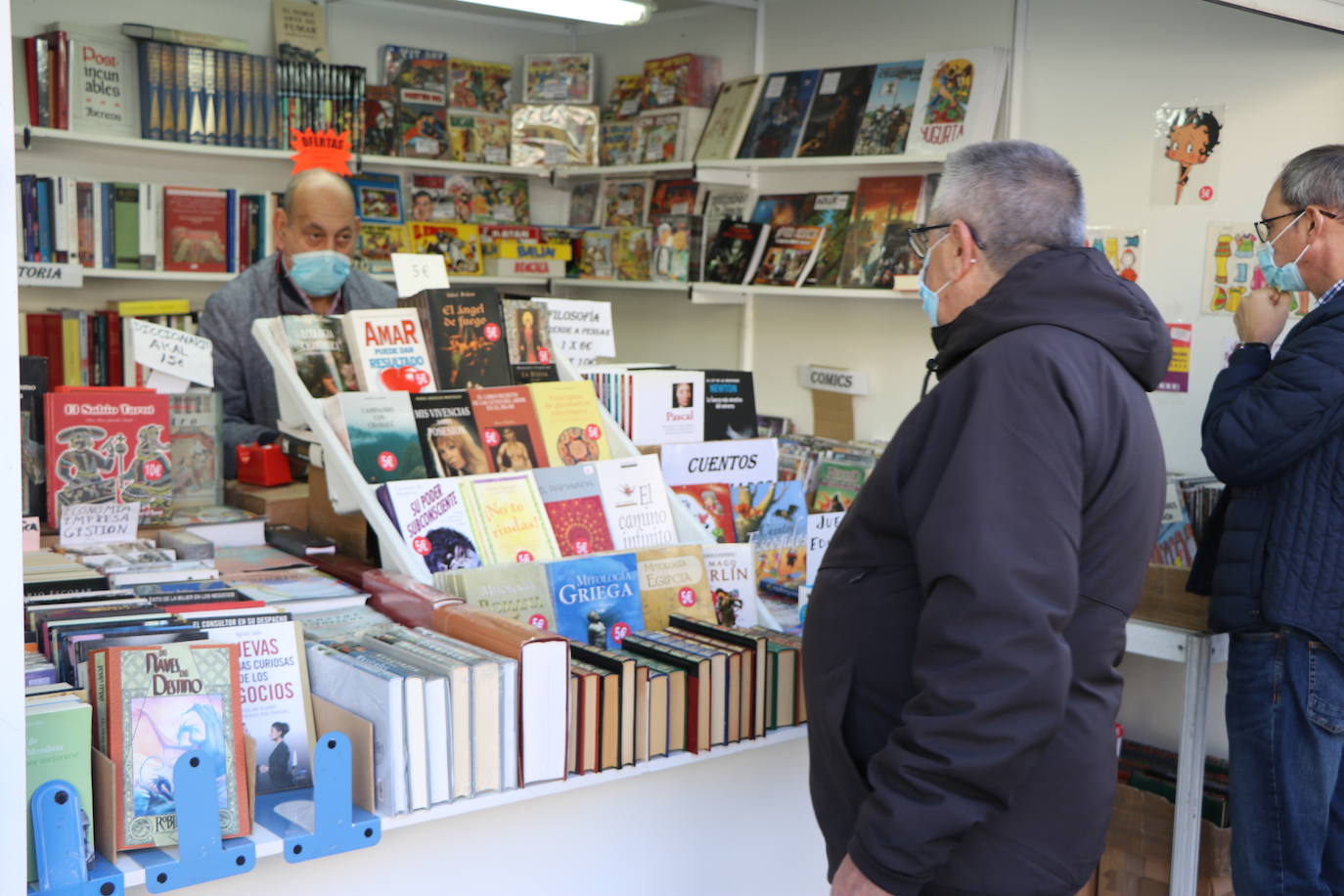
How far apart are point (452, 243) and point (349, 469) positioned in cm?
343

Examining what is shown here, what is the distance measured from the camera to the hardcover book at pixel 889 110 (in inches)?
175

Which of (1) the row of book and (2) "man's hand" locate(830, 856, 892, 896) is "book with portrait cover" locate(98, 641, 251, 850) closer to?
(2) "man's hand" locate(830, 856, 892, 896)

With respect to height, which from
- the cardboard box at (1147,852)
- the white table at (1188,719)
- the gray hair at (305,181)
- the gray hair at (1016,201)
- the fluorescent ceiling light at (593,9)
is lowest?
the cardboard box at (1147,852)

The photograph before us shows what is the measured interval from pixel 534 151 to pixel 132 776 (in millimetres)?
4507

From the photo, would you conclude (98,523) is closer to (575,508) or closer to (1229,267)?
(575,508)

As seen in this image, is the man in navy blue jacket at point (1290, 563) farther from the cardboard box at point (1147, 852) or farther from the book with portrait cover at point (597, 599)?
the book with portrait cover at point (597, 599)

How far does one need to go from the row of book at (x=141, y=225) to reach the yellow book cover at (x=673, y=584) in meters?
3.20

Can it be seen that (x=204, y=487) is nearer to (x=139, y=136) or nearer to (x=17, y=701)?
(x=17, y=701)

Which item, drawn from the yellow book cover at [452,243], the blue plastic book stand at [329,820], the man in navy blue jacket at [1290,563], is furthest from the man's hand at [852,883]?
the yellow book cover at [452,243]

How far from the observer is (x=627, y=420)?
2924 millimetres

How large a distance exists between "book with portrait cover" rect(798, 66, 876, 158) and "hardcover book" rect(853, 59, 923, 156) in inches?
1.5

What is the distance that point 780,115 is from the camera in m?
4.89

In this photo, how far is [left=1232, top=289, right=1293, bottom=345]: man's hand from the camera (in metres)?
2.78

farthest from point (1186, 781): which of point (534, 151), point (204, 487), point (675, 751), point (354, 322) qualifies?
point (534, 151)
